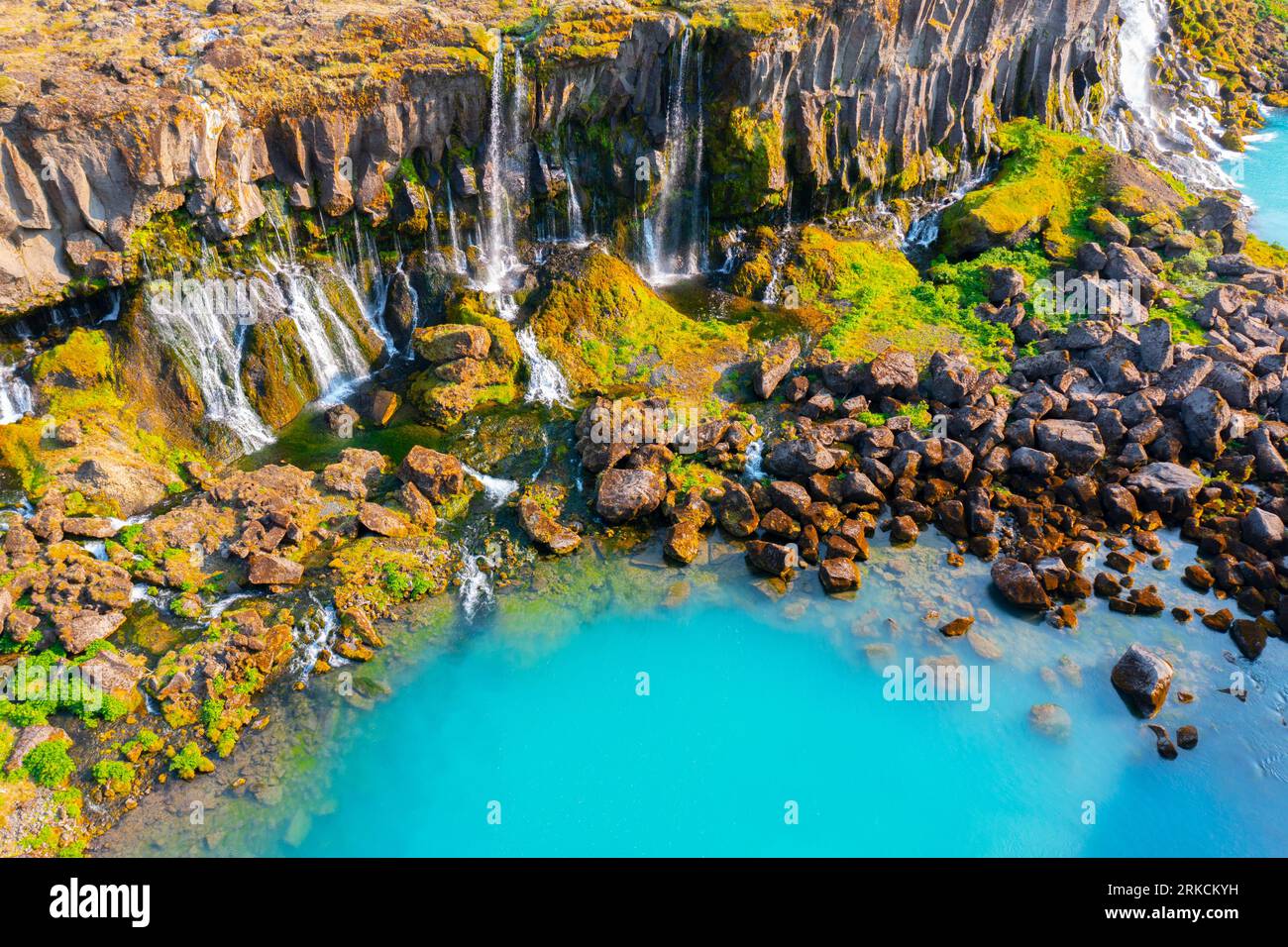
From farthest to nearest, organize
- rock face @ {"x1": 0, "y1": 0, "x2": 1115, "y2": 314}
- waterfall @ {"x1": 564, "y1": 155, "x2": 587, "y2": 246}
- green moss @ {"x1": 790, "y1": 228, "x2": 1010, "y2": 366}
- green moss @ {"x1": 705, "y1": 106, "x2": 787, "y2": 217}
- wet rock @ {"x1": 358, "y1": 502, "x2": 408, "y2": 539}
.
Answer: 1. green moss @ {"x1": 705, "y1": 106, "x2": 787, "y2": 217}
2. waterfall @ {"x1": 564, "y1": 155, "x2": 587, "y2": 246}
3. green moss @ {"x1": 790, "y1": 228, "x2": 1010, "y2": 366}
4. rock face @ {"x1": 0, "y1": 0, "x2": 1115, "y2": 314}
5. wet rock @ {"x1": 358, "y1": 502, "x2": 408, "y2": 539}

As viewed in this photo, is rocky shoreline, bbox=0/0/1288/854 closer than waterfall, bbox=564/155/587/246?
Yes

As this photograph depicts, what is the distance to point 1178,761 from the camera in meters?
19.0

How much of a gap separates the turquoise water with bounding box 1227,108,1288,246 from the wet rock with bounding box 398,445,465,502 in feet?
140

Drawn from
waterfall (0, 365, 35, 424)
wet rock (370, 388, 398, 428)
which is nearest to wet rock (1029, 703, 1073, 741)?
wet rock (370, 388, 398, 428)

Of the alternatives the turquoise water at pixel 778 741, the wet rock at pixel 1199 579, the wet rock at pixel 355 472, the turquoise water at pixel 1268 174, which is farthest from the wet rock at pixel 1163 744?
the turquoise water at pixel 1268 174

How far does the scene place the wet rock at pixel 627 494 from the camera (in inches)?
979

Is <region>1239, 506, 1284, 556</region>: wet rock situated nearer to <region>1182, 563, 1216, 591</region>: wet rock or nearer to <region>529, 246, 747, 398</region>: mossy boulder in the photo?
<region>1182, 563, 1216, 591</region>: wet rock

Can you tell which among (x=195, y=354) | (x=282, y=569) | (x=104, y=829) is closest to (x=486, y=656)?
(x=282, y=569)

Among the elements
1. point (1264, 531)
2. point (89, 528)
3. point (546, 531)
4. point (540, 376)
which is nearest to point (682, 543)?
point (546, 531)

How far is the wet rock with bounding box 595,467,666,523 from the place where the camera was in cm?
2488

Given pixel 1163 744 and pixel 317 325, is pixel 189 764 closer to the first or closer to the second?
pixel 317 325

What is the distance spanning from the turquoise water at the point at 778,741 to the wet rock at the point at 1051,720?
0.75 feet

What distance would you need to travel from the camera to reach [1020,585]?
22562mm

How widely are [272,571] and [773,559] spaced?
13783 millimetres
